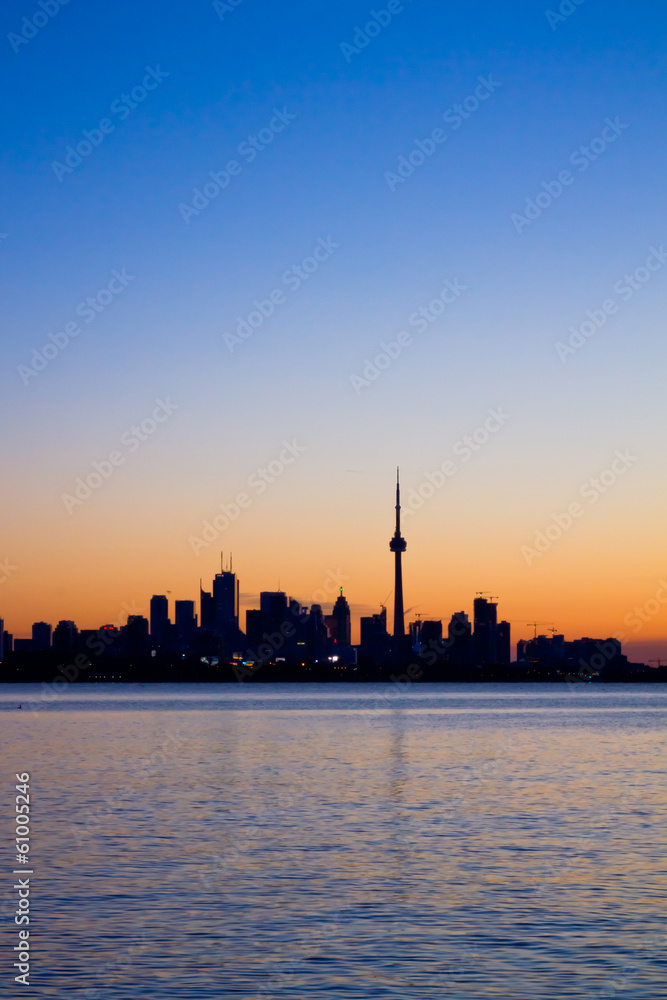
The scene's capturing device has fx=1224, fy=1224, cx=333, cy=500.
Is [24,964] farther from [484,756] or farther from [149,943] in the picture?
[484,756]

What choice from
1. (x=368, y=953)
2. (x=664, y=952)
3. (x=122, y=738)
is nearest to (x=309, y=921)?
(x=368, y=953)

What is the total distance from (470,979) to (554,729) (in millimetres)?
134797

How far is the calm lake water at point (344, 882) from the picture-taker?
27.6 meters

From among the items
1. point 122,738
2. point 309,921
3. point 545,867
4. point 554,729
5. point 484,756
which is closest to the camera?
point 309,921

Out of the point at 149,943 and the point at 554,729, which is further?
the point at 554,729

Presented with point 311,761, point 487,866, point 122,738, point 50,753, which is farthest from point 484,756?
point 487,866

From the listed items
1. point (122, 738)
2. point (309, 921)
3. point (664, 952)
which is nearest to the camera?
point (664, 952)

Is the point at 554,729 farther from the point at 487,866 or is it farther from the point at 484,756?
the point at 487,866

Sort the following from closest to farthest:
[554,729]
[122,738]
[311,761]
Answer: [311,761], [122,738], [554,729]

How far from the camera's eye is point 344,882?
39531 millimetres

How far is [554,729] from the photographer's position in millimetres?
158125

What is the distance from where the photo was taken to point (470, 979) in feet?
89.0

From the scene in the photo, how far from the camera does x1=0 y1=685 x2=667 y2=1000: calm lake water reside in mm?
27609

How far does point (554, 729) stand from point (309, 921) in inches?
5087
